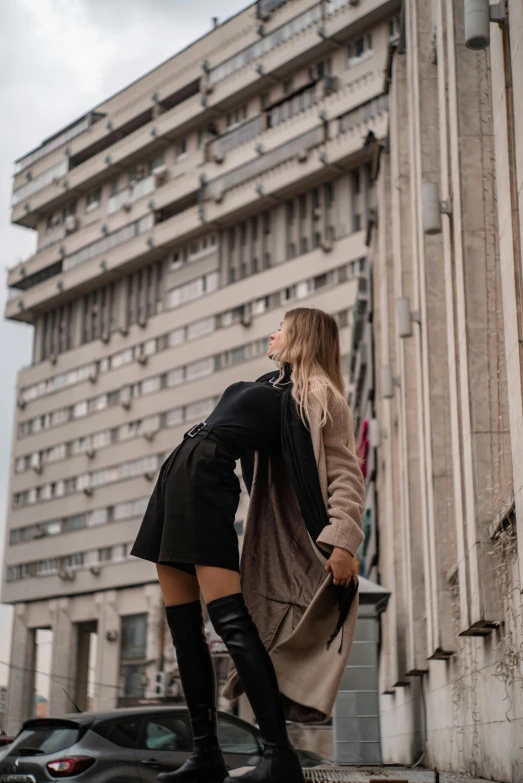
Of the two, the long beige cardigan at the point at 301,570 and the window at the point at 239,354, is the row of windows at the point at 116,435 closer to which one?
the window at the point at 239,354

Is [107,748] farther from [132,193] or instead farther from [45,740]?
[132,193]

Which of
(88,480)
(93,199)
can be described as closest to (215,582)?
(88,480)

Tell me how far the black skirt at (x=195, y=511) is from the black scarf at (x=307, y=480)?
26cm

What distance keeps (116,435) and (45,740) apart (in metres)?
56.6

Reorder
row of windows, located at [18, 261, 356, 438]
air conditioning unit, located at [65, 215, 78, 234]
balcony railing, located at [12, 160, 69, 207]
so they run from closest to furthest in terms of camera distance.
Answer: row of windows, located at [18, 261, 356, 438] → air conditioning unit, located at [65, 215, 78, 234] → balcony railing, located at [12, 160, 69, 207]

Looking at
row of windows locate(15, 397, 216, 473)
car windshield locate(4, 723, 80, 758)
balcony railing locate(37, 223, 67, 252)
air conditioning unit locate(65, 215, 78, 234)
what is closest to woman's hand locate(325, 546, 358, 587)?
car windshield locate(4, 723, 80, 758)

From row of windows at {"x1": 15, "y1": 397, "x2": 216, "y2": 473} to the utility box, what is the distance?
4258cm

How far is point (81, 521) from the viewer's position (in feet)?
218

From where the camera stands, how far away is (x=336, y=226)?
5591 cm

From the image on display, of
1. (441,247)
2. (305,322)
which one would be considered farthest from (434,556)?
(305,322)

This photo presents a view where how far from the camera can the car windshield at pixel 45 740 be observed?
898cm

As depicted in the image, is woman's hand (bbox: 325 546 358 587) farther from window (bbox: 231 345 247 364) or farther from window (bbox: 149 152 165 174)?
window (bbox: 149 152 165 174)

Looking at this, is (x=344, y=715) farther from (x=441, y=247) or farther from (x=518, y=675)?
(x=518, y=675)

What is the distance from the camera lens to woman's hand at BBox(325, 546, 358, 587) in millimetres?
4066
